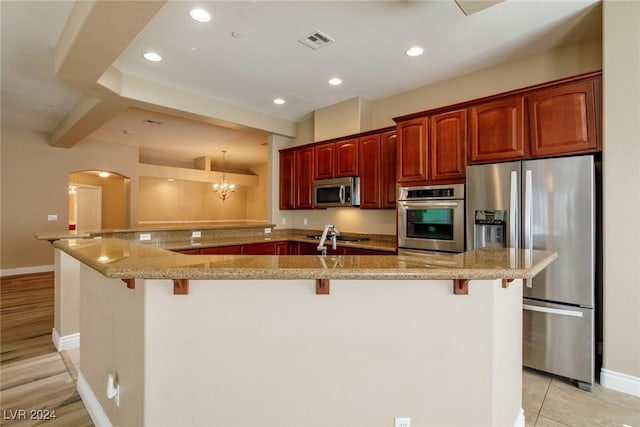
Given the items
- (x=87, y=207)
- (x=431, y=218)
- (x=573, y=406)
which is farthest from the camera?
(x=87, y=207)

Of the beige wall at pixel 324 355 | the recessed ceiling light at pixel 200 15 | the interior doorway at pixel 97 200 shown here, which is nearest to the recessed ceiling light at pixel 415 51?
the recessed ceiling light at pixel 200 15

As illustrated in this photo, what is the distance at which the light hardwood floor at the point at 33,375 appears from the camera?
6.79ft

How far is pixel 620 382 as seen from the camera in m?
2.31

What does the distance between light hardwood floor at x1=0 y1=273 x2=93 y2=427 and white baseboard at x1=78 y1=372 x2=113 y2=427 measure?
4cm

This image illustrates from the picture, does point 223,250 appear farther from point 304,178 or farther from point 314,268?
point 314,268

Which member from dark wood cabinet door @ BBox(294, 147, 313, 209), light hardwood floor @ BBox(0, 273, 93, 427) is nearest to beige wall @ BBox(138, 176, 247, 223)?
light hardwood floor @ BBox(0, 273, 93, 427)

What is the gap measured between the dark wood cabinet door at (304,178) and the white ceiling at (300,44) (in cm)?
79

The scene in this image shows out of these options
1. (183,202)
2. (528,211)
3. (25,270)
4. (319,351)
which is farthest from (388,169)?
(183,202)

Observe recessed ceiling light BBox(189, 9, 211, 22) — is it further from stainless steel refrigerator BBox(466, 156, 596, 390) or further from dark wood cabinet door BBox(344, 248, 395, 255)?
dark wood cabinet door BBox(344, 248, 395, 255)

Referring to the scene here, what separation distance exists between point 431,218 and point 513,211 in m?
0.79

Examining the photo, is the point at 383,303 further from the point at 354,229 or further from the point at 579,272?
the point at 354,229

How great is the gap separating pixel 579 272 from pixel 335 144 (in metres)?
3.15

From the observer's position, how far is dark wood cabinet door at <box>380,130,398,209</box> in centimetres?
399

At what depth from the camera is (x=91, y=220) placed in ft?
29.3
